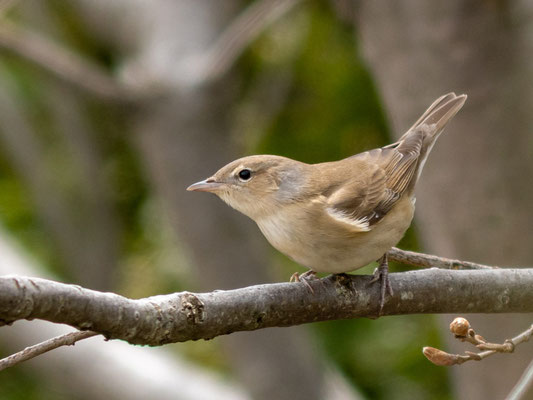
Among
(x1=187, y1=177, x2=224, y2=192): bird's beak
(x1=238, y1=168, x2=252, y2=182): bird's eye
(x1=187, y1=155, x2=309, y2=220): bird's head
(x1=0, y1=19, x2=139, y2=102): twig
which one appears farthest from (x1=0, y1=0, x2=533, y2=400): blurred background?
(x1=187, y1=177, x2=224, y2=192): bird's beak

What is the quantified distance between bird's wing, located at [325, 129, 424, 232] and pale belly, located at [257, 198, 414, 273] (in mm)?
54

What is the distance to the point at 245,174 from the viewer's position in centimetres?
354

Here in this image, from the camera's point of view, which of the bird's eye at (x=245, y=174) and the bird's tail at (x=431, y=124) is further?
the bird's tail at (x=431, y=124)

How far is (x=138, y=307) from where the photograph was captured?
1.89m

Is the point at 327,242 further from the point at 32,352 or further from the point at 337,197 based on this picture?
the point at 32,352

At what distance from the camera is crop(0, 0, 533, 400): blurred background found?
13.1 feet

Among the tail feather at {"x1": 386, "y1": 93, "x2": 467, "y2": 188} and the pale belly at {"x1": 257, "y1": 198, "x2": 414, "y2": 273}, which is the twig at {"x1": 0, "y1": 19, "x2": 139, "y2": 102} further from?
the pale belly at {"x1": 257, "y1": 198, "x2": 414, "y2": 273}

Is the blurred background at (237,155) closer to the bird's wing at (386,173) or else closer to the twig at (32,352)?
the bird's wing at (386,173)

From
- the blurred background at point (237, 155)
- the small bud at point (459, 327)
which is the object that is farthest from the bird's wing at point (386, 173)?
the small bud at point (459, 327)

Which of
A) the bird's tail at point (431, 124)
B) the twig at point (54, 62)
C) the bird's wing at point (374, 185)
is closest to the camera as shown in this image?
the bird's wing at point (374, 185)

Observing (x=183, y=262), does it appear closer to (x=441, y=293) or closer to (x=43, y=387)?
(x=43, y=387)

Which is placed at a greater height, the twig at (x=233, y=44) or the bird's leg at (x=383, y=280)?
the twig at (x=233, y=44)

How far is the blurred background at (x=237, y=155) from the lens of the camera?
4.01m

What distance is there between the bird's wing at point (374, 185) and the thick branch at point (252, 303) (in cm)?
54
